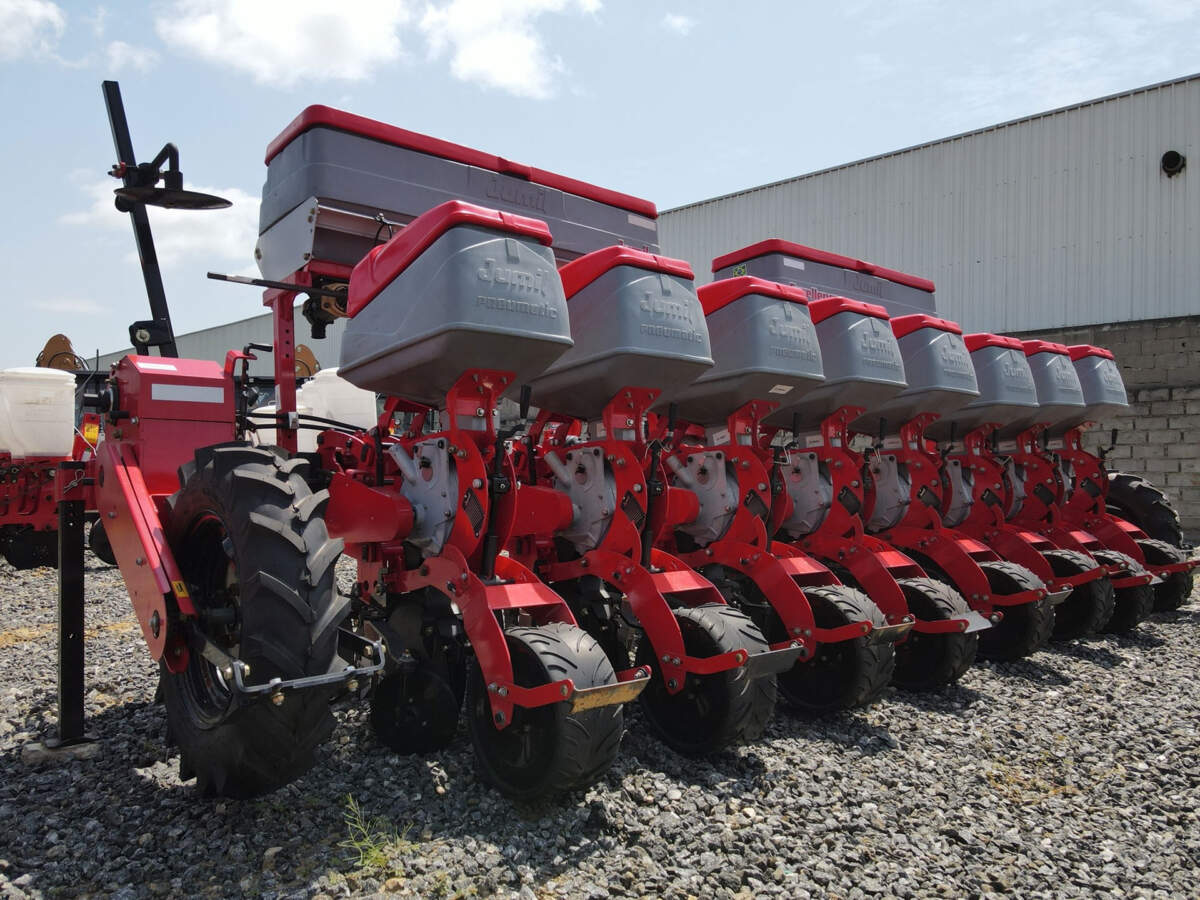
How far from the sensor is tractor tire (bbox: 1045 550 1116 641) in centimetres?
625

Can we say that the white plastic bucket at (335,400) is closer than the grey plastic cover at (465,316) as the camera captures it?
No

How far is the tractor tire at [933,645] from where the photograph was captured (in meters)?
4.99

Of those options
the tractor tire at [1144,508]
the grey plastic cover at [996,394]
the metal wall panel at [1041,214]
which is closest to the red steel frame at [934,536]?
the grey plastic cover at [996,394]

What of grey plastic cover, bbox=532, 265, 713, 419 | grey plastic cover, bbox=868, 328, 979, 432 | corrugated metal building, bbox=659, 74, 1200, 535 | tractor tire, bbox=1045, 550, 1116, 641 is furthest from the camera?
corrugated metal building, bbox=659, 74, 1200, 535

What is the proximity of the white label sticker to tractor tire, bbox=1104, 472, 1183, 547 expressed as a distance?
23.1 ft

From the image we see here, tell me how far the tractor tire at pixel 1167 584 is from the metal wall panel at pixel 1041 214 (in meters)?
5.82

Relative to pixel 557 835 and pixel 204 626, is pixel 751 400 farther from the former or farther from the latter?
pixel 204 626

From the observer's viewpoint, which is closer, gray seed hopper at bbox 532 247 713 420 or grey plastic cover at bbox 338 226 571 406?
grey plastic cover at bbox 338 226 571 406

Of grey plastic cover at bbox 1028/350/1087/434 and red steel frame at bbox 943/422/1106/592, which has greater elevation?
grey plastic cover at bbox 1028/350/1087/434

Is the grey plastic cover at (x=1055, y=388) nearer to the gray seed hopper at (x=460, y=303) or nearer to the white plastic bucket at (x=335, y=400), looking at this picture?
the gray seed hopper at (x=460, y=303)

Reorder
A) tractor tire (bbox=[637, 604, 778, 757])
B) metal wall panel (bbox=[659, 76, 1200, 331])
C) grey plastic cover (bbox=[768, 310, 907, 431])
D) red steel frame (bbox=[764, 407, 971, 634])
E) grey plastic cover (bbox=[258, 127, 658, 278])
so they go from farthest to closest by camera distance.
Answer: metal wall panel (bbox=[659, 76, 1200, 331])
grey plastic cover (bbox=[768, 310, 907, 431])
red steel frame (bbox=[764, 407, 971, 634])
grey plastic cover (bbox=[258, 127, 658, 278])
tractor tire (bbox=[637, 604, 778, 757])

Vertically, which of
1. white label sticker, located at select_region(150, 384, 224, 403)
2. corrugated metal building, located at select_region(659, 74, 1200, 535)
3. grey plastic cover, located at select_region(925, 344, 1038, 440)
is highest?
corrugated metal building, located at select_region(659, 74, 1200, 535)

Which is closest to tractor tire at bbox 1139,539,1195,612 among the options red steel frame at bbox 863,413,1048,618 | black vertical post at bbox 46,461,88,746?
red steel frame at bbox 863,413,1048,618

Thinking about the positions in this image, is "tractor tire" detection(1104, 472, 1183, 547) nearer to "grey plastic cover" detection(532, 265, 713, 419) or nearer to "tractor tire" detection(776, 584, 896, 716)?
"tractor tire" detection(776, 584, 896, 716)
